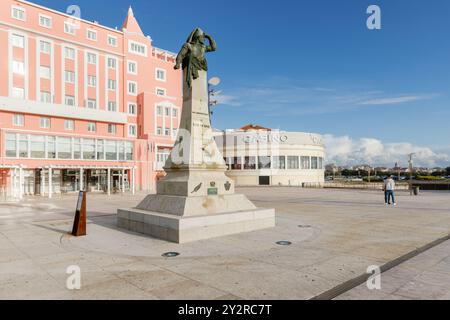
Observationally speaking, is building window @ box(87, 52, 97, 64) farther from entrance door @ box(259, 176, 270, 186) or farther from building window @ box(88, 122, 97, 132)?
entrance door @ box(259, 176, 270, 186)

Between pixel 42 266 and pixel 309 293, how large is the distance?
17.0ft

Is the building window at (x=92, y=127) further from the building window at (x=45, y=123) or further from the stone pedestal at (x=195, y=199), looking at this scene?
the stone pedestal at (x=195, y=199)

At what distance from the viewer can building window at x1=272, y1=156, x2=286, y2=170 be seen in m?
60.6

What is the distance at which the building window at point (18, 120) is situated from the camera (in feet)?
103

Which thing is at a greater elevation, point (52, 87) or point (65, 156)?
point (52, 87)

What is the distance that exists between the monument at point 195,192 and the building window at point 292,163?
172 feet

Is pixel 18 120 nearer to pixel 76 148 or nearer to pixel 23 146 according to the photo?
pixel 23 146

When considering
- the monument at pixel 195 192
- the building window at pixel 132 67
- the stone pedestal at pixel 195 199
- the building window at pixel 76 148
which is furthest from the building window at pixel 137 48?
the stone pedestal at pixel 195 199

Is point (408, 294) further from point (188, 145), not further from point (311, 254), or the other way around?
point (188, 145)

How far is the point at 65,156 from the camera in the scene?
32688mm

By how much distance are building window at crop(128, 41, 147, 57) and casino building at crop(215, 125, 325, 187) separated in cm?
2690

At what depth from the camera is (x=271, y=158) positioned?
6059 cm
